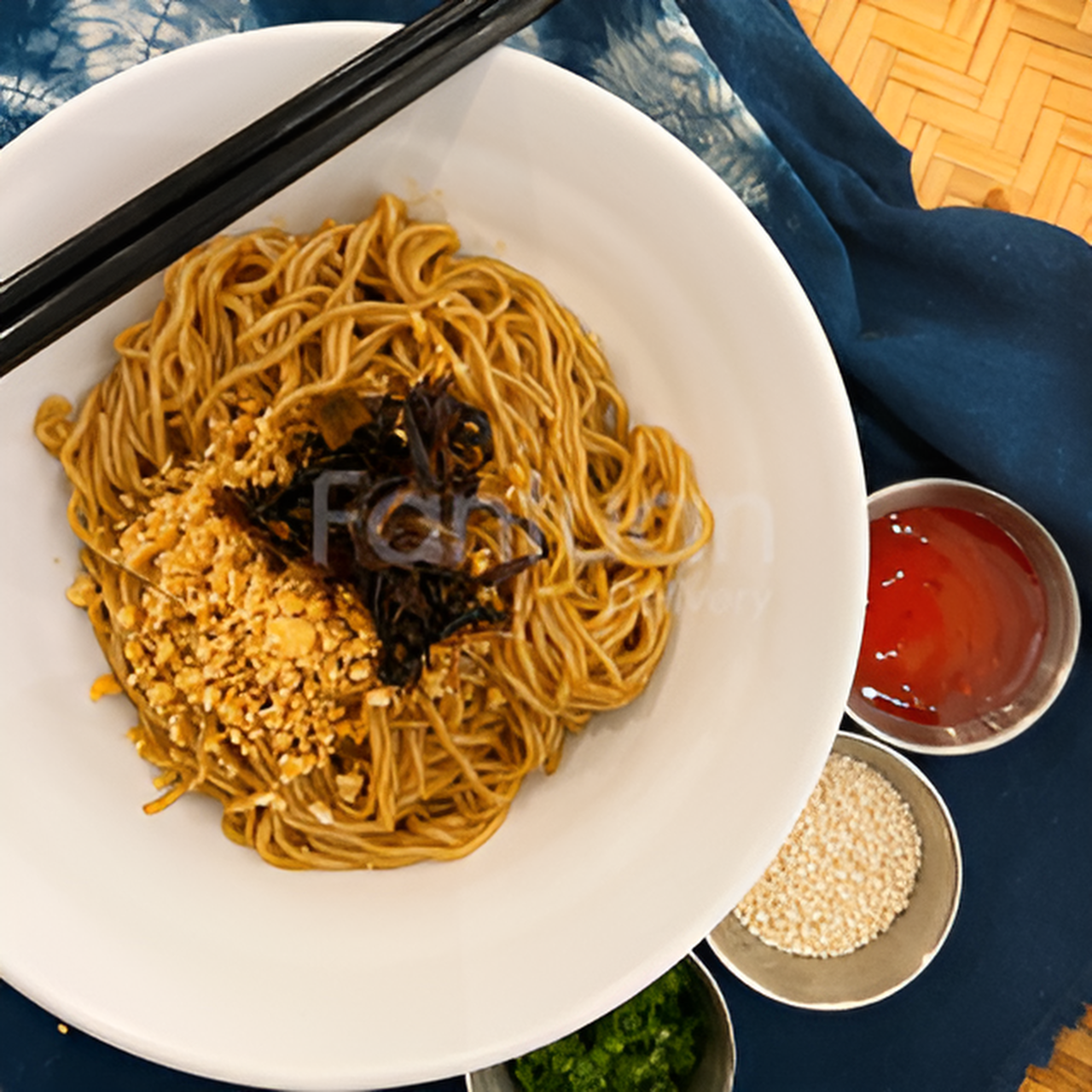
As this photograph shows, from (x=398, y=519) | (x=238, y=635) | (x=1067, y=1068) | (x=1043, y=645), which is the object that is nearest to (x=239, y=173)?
(x=398, y=519)

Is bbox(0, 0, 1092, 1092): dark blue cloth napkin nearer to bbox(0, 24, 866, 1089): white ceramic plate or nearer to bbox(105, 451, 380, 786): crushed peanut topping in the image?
bbox(0, 24, 866, 1089): white ceramic plate

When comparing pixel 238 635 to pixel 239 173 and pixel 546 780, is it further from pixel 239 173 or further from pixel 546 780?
pixel 239 173

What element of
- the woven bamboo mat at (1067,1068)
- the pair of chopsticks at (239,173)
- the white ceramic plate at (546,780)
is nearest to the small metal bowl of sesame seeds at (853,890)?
the woven bamboo mat at (1067,1068)

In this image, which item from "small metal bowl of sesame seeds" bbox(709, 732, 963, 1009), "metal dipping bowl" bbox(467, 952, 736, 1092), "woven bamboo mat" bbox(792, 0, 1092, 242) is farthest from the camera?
"woven bamboo mat" bbox(792, 0, 1092, 242)

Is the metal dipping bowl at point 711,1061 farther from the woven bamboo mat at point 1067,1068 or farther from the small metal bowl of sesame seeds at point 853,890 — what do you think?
the woven bamboo mat at point 1067,1068

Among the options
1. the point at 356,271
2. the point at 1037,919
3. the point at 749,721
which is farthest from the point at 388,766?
the point at 1037,919

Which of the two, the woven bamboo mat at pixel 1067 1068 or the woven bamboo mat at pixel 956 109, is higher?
the woven bamboo mat at pixel 956 109

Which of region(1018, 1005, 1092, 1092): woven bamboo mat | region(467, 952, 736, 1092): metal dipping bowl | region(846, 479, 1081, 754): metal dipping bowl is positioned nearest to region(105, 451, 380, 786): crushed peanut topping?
region(467, 952, 736, 1092): metal dipping bowl

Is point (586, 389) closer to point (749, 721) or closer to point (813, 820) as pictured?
point (749, 721)
